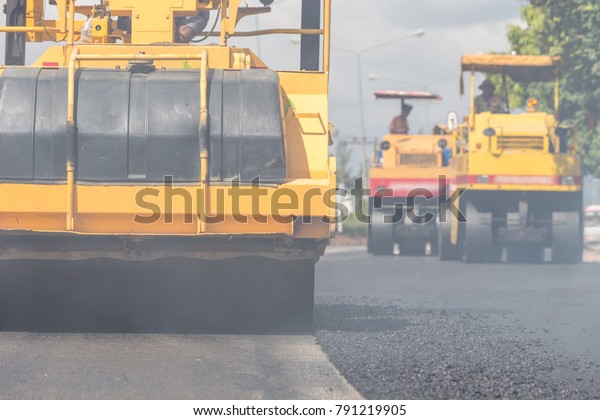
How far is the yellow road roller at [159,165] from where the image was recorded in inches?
366

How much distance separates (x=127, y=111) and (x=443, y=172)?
17.6 metres

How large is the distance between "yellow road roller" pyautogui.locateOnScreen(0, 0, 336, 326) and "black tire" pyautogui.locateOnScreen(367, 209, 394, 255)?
16690 millimetres

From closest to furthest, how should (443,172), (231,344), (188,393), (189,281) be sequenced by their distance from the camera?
(188,393)
(231,344)
(189,281)
(443,172)

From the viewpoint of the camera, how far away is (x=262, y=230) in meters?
9.34

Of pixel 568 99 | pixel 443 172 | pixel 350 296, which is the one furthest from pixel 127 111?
pixel 568 99

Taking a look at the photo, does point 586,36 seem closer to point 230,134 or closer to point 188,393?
point 230,134

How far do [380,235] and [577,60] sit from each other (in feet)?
19.0

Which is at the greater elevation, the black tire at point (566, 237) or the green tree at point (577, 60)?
the green tree at point (577, 60)

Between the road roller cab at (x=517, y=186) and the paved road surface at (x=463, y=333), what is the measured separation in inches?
129

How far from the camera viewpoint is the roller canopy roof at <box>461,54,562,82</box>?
78.8 feet

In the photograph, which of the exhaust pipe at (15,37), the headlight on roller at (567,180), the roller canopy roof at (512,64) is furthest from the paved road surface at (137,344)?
the roller canopy roof at (512,64)

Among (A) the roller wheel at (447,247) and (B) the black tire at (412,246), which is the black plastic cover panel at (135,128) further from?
(B) the black tire at (412,246)

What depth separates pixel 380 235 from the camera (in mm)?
26562

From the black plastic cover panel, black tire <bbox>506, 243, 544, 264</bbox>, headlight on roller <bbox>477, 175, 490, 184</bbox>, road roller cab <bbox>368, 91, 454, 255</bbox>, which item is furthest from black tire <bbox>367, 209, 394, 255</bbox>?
the black plastic cover panel
